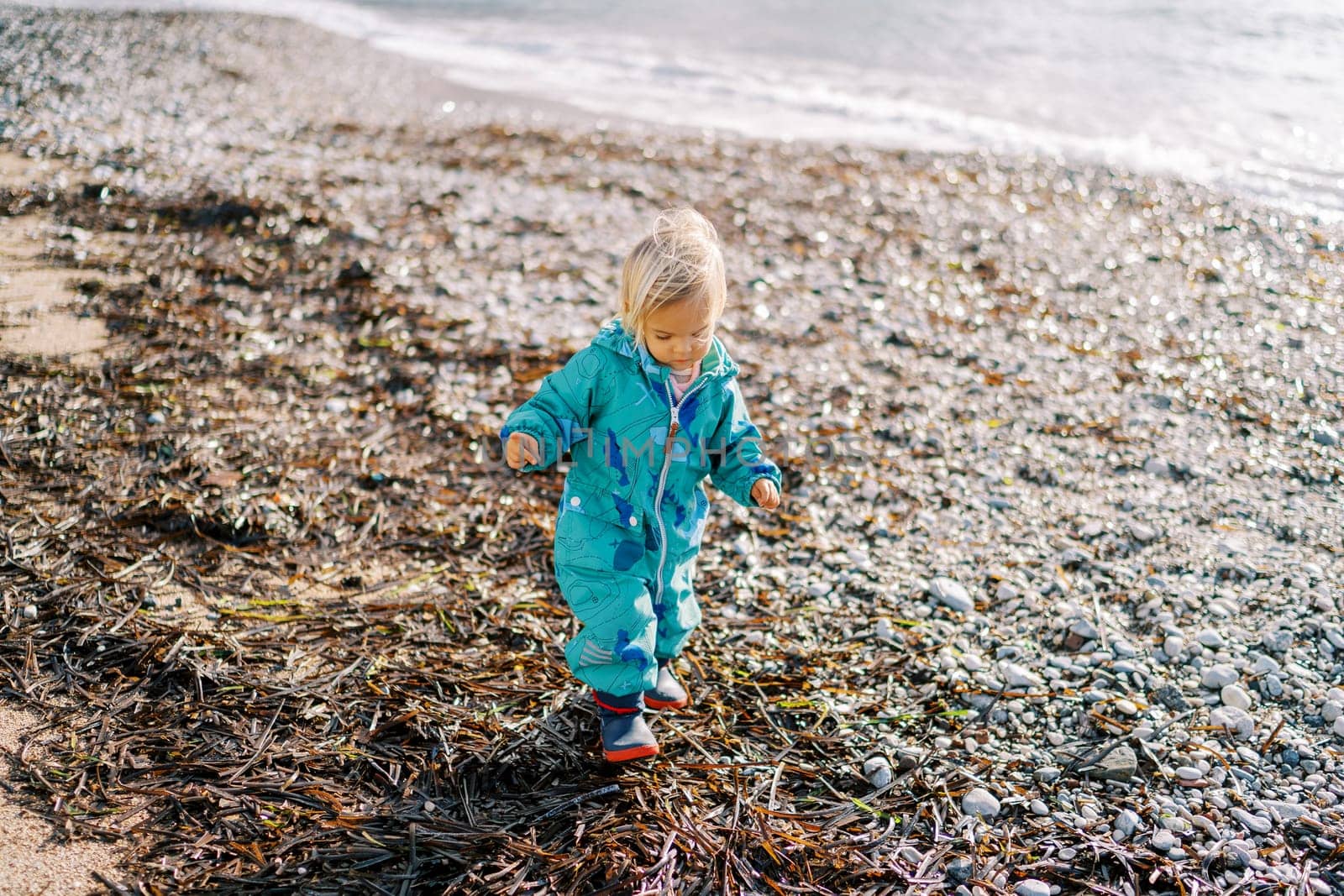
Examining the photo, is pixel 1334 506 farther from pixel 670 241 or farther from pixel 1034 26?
pixel 1034 26

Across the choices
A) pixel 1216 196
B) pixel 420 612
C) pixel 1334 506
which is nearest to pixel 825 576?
pixel 420 612

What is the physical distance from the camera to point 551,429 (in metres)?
3.46

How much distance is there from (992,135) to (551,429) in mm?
12363

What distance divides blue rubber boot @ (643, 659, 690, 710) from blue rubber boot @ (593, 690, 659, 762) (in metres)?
0.21

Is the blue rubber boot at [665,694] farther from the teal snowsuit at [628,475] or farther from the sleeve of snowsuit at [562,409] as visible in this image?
the sleeve of snowsuit at [562,409]

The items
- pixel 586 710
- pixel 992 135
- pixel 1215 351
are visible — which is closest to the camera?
pixel 586 710

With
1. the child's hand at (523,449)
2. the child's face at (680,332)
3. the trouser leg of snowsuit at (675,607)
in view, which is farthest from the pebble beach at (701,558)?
the child's face at (680,332)

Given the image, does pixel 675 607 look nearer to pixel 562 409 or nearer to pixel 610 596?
pixel 610 596

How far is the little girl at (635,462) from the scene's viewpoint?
344 cm

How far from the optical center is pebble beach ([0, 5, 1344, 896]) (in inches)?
139

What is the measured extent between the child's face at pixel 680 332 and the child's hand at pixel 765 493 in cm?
54

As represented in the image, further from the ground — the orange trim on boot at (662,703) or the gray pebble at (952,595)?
the gray pebble at (952,595)

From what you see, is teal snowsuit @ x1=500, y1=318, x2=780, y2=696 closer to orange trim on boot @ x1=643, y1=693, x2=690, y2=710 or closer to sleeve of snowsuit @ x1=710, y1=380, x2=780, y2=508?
sleeve of snowsuit @ x1=710, y1=380, x2=780, y2=508

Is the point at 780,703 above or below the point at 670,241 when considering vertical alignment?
below
